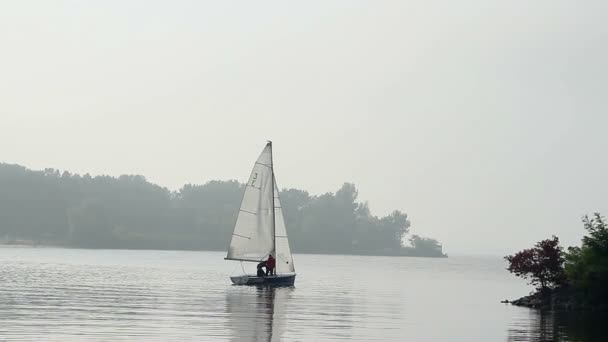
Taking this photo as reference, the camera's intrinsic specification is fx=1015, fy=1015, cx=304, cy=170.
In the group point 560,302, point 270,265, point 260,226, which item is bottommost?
point 560,302

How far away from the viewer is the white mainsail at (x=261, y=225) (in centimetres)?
7694

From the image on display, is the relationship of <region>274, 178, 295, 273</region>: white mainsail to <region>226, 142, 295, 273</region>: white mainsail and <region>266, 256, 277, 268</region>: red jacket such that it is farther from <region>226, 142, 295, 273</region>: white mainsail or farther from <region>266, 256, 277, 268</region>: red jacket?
<region>266, 256, 277, 268</region>: red jacket

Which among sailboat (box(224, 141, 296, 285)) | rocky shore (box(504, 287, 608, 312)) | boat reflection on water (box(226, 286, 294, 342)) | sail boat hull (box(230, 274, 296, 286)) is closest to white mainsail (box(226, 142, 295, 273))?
sailboat (box(224, 141, 296, 285))

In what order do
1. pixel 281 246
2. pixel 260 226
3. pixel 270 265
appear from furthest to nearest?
pixel 281 246 < pixel 260 226 < pixel 270 265

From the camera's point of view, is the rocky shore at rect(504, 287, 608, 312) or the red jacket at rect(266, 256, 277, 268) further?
the red jacket at rect(266, 256, 277, 268)

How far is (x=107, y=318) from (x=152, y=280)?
39.0 metres

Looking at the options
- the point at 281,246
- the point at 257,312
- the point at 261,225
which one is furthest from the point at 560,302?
the point at 261,225

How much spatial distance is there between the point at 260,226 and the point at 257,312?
2688 cm

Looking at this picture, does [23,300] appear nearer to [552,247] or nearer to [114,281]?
[114,281]

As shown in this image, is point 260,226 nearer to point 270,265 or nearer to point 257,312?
point 270,265

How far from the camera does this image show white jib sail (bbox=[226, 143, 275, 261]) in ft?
252

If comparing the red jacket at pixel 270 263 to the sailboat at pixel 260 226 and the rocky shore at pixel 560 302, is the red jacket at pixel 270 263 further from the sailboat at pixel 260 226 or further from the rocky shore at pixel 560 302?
the rocky shore at pixel 560 302

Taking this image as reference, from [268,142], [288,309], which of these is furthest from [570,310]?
[268,142]

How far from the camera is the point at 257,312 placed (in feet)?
166
